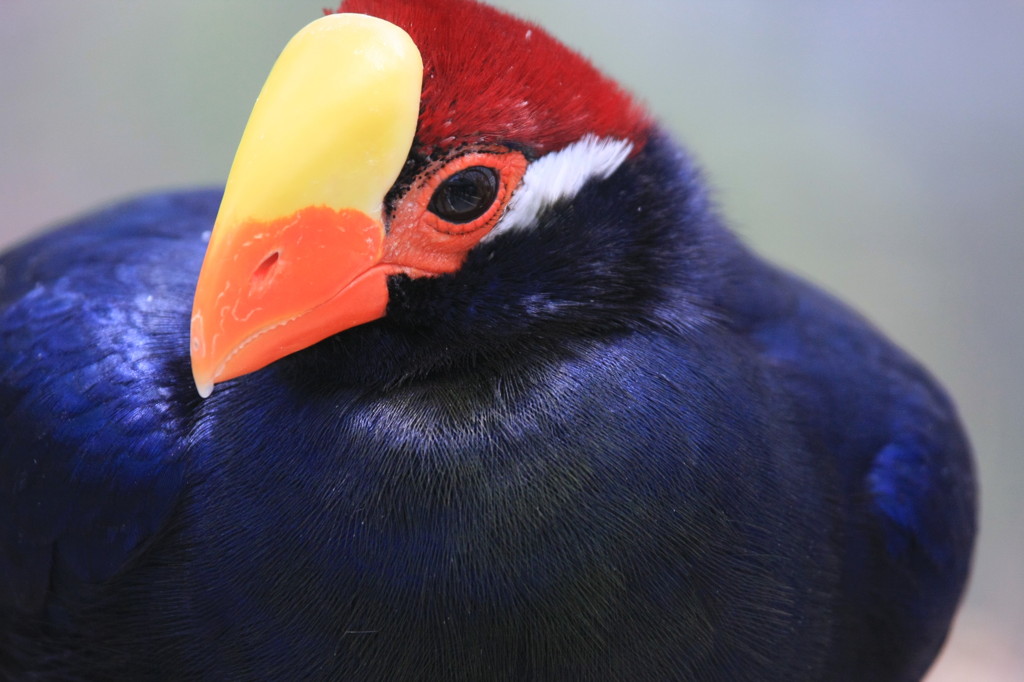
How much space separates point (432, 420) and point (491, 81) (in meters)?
0.49

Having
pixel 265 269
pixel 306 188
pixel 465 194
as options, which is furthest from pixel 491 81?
pixel 265 269

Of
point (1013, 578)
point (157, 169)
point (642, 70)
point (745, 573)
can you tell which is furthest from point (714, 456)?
point (157, 169)

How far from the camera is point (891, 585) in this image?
203 centimetres

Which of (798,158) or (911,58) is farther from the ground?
(911,58)

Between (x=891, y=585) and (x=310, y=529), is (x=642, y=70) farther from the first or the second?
(x=310, y=529)

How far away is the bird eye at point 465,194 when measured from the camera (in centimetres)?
145

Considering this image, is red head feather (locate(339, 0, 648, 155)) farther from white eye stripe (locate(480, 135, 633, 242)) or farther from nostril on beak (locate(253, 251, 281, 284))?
nostril on beak (locate(253, 251, 281, 284))

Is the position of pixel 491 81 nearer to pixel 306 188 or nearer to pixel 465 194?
pixel 465 194

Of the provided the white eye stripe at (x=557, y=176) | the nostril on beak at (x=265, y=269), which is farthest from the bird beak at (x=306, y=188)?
the white eye stripe at (x=557, y=176)

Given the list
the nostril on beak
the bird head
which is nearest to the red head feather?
the bird head

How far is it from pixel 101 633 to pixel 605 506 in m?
0.89

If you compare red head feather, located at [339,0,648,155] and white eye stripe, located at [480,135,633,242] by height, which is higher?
red head feather, located at [339,0,648,155]

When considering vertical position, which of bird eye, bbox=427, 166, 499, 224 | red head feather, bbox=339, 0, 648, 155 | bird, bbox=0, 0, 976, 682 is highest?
red head feather, bbox=339, 0, 648, 155

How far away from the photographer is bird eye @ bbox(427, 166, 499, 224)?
1451mm
